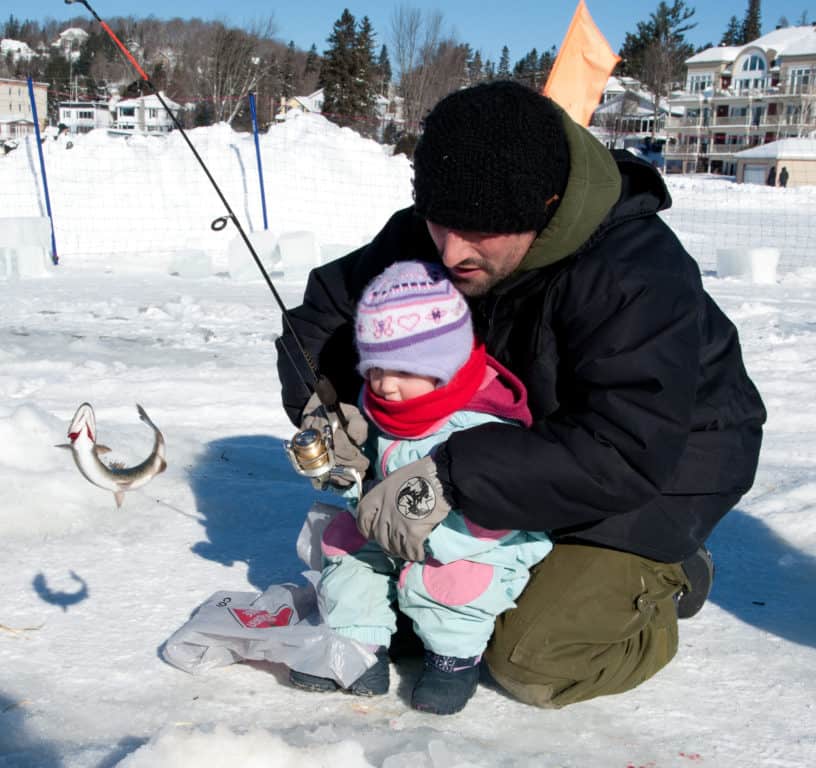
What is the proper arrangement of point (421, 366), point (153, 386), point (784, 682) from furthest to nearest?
1. point (153, 386)
2. point (784, 682)
3. point (421, 366)

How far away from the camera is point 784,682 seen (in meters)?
1.96

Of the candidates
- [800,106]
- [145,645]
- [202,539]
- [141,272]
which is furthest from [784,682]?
[800,106]

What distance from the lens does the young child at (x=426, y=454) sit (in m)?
1.82

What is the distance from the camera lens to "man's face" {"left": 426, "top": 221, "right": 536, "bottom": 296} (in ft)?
5.91

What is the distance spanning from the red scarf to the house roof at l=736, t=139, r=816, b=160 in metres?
40.6

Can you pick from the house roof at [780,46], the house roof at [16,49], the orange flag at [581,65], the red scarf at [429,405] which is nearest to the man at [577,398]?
the red scarf at [429,405]

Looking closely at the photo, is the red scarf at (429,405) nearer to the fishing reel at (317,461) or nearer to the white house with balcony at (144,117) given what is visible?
the fishing reel at (317,461)

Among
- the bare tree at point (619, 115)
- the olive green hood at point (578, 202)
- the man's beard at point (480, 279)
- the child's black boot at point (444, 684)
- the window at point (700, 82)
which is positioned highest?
the window at point (700, 82)

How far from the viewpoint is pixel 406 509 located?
1749 mm

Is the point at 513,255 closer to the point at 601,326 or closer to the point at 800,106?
the point at 601,326

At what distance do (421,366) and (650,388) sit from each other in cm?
46

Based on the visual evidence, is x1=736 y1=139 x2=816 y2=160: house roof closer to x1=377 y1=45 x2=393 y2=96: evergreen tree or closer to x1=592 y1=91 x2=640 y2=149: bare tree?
x1=592 y1=91 x2=640 y2=149: bare tree

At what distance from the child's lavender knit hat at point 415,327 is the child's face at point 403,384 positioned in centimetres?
3

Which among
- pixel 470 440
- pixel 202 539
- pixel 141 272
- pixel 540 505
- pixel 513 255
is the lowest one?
pixel 141 272
